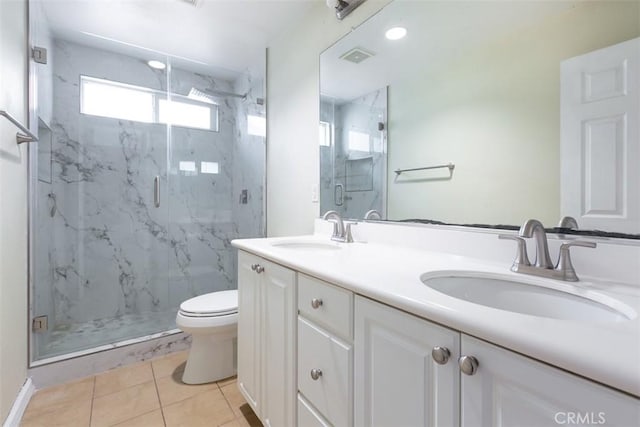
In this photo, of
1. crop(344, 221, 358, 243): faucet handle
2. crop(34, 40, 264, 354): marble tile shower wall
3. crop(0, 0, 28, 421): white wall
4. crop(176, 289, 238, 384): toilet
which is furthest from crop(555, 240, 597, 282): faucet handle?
crop(34, 40, 264, 354): marble tile shower wall

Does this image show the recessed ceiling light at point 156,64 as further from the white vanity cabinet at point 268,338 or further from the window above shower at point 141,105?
the white vanity cabinet at point 268,338

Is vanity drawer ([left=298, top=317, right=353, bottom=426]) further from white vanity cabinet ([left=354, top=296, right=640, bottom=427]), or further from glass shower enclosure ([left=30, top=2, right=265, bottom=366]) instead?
glass shower enclosure ([left=30, top=2, right=265, bottom=366])

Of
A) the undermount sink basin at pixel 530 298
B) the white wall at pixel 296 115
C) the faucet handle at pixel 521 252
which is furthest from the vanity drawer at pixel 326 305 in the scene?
the white wall at pixel 296 115

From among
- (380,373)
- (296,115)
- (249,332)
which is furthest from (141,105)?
(380,373)

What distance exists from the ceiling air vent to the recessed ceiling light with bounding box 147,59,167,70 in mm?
1824

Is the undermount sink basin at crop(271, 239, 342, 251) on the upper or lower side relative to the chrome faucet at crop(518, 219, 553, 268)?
lower

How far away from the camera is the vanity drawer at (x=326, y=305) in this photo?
792 mm

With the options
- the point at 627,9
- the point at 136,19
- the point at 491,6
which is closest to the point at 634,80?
the point at 627,9

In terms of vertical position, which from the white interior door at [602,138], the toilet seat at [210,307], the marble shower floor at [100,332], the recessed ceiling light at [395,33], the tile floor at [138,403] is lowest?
the tile floor at [138,403]

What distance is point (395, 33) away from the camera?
1.40 m

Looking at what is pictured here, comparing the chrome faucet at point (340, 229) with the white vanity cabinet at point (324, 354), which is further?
the chrome faucet at point (340, 229)

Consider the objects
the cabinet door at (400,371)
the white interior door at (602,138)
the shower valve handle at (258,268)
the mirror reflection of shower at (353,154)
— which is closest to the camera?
the cabinet door at (400,371)

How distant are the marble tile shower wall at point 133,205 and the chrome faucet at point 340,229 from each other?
1149mm

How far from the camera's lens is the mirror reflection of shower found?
1.49 metres
